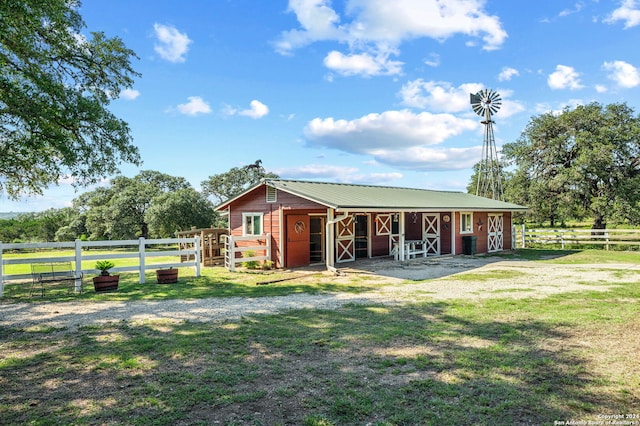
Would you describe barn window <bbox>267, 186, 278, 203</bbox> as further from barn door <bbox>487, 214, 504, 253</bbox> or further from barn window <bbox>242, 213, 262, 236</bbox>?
barn door <bbox>487, 214, 504, 253</bbox>

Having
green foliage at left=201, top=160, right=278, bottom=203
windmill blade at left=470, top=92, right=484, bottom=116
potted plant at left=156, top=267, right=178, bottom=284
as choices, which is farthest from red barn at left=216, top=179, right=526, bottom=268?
green foliage at left=201, top=160, right=278, bottom=203

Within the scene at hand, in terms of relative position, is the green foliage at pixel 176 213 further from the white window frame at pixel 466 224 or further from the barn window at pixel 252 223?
the white window frame at pixel 466 224

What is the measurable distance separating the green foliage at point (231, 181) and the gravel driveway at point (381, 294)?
32.7m

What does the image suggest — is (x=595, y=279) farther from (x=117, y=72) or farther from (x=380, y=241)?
(x=117, y=72)

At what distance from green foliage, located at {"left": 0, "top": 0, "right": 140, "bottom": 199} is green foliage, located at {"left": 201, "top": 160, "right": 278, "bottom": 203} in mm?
30628

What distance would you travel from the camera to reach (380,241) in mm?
17156

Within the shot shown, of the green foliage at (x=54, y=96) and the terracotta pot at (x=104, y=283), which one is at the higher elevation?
the green foliage at (x=54, y=96)

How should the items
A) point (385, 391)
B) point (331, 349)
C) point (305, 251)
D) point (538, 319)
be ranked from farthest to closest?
1. point (305, 251)
2. point (538, 319)
3. point (331, 349)
4. point (385, 391)

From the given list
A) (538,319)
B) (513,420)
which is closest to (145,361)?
(513,420)

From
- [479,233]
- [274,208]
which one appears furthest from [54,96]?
[479,233]

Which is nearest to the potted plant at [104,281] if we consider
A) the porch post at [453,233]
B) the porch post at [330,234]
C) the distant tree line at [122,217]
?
the porch post at [330,234]

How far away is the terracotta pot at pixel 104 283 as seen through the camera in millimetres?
9734

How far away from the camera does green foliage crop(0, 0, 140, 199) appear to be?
940cm

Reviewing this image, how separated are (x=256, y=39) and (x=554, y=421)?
13.7 m
